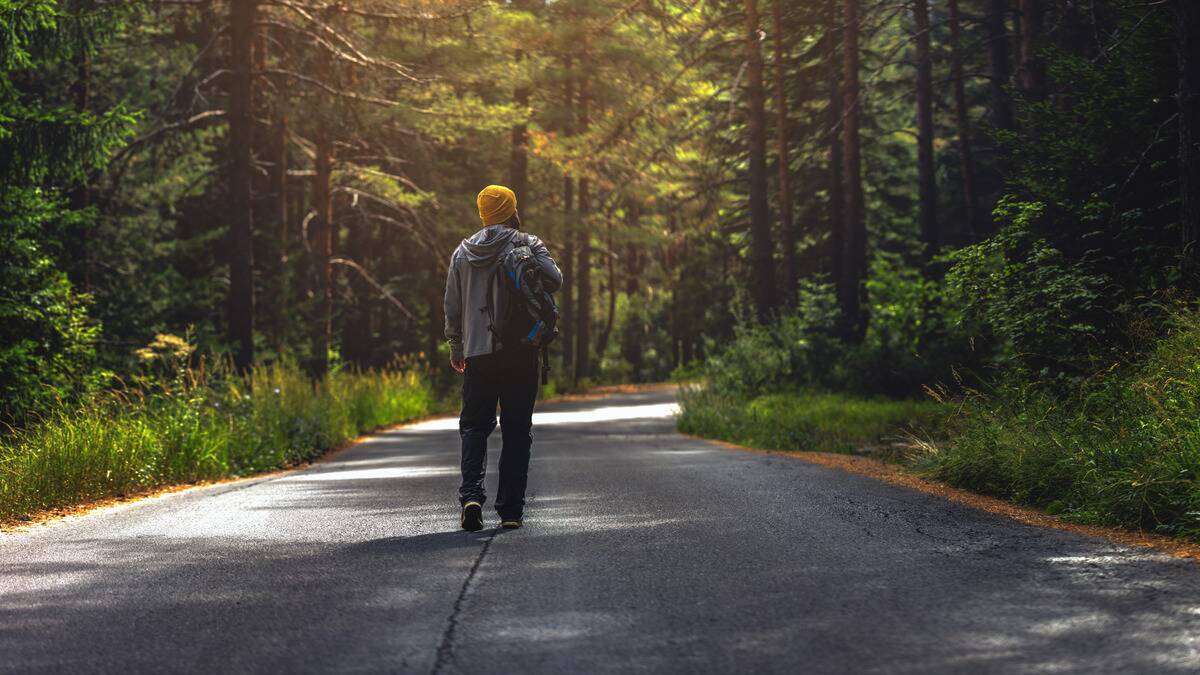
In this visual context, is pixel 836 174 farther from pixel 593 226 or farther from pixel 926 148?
pixel 593 226

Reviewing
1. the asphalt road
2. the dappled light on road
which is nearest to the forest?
the dappled light on road

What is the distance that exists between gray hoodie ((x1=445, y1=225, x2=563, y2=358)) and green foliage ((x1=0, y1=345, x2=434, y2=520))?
3910 millimetres

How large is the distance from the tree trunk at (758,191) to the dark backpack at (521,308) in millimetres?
20676

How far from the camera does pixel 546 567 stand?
21.4ft

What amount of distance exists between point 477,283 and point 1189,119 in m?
6.66

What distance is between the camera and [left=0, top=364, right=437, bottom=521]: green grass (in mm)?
10547

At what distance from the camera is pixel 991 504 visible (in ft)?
29.9

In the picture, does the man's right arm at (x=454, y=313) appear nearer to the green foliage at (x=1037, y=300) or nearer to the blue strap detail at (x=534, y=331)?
the blue strap detail at (x=534, y=331)

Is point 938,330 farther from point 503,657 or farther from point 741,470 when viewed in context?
point 503,657

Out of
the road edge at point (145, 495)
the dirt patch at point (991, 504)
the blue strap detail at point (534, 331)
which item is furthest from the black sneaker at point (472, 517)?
the dirt patch at point (991, 504)

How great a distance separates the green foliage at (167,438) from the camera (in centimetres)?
1057

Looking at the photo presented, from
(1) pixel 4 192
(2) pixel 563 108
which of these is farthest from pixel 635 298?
(1) pixel 4 192

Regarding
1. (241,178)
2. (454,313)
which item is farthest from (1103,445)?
(241,178)

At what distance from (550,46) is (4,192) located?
26.3 meters
